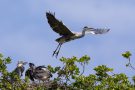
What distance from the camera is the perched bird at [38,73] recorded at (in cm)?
2111

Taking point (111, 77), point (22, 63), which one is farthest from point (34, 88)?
point (22, 63)

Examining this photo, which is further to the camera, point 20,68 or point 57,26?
point 20,68

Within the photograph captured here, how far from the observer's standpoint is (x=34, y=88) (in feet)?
63.7

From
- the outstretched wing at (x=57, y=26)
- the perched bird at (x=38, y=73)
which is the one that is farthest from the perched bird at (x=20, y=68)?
the outstretched wing at (x=57, y=26)

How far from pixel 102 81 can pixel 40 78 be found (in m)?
3.36

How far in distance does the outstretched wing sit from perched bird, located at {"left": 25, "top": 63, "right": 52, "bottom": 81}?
135 cm

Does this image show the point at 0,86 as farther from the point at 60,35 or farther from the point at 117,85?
the point at 60,35

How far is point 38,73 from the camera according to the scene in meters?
21.8

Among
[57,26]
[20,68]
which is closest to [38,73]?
[20,68]

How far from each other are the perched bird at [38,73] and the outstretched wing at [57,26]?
4.43 feet

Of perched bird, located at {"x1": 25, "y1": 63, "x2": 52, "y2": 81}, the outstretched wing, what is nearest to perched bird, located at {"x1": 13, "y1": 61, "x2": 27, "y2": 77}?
perched bird, located at {"x1": 25, "y1": 63, "x2": 52, "y2": 81}

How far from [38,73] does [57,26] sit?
1626 millimetres

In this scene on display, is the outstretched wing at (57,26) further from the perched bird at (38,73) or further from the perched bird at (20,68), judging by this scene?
the perched bird at (20,68)

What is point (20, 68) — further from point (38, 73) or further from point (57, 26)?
point (57, 26)
